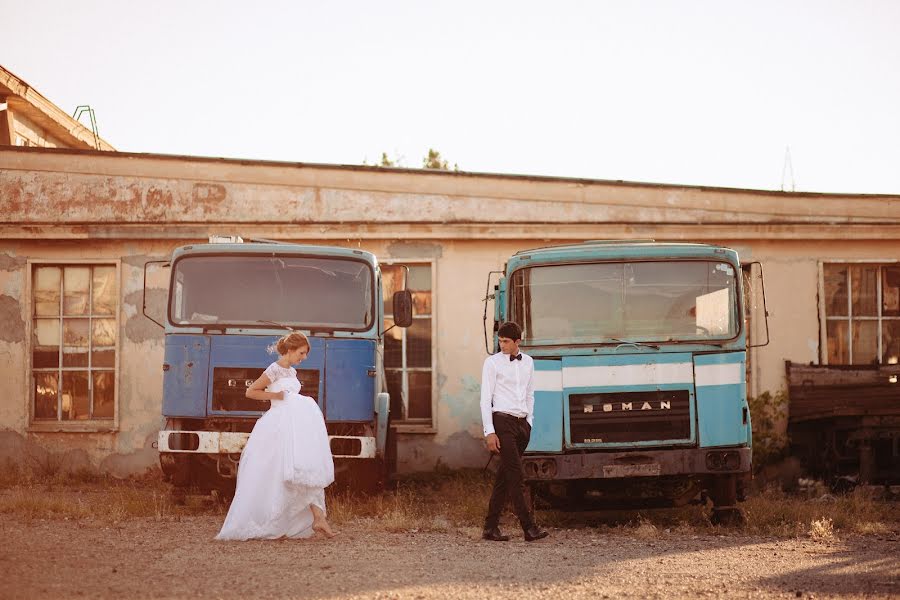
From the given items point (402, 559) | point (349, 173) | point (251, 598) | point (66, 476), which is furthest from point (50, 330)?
point (251, 598)

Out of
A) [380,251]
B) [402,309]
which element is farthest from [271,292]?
[380,251]

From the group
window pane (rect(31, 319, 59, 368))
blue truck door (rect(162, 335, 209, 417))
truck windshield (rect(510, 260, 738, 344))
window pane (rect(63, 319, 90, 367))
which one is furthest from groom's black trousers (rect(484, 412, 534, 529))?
window pane (rect(31, 319, 59, 368))

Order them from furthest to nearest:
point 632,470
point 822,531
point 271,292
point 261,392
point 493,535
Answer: point 271,292, point 632,470, point 822,531, point 493,535, point 261,392

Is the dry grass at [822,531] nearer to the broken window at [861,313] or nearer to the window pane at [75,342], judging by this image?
the broken window at [861,313]

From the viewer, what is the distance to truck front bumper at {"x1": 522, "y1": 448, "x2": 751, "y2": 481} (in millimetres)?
9172

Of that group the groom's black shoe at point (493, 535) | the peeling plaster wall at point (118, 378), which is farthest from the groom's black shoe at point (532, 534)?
the peeling plaster wall at point (118, 378)

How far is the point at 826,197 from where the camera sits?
14570 millimetres

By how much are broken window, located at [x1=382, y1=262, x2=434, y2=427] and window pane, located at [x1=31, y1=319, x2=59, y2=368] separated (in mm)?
4338

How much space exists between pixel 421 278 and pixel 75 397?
4.77 m

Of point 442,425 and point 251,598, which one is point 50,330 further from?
point 251,598

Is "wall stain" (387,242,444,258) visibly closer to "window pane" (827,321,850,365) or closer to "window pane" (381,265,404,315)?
"window pane" (381,265,404,315)

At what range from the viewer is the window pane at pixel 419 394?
14.1 m

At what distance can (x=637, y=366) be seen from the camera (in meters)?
9.41

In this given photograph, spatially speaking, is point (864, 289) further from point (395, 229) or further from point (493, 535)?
point (493, 535)
